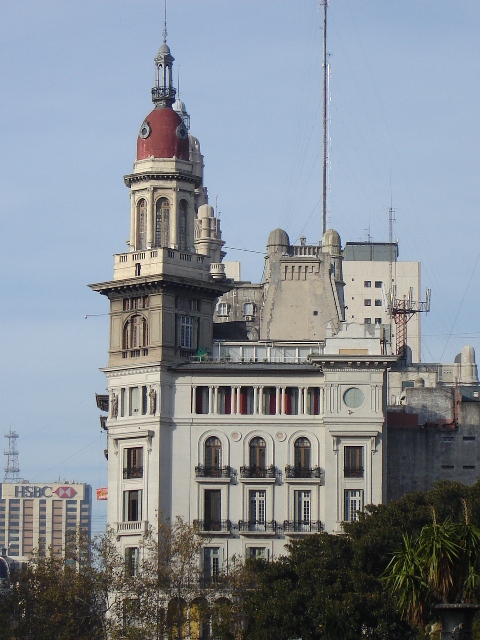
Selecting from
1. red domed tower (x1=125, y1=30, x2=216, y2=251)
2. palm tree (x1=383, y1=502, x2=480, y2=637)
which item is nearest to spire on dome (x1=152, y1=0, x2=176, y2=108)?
red domed tower (x1=125, y1=30, x2=216, y2=251)

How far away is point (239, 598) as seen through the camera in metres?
128

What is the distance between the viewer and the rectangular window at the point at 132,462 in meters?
144

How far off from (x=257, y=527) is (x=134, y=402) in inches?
544

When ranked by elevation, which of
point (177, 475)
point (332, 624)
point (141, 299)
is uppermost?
point (141, 299)

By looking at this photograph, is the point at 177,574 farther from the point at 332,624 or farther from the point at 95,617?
the point at 332,624

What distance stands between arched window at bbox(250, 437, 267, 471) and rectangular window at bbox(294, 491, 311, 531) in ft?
11.5

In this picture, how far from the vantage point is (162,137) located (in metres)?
151

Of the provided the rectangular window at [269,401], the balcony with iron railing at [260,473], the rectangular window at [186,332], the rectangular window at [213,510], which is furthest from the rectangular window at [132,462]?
the rectangular window at [269,401]

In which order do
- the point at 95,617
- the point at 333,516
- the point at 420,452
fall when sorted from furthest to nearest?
the point at 420,452
the point at 333,516
the point at 95,617

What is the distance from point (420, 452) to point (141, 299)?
2551cm

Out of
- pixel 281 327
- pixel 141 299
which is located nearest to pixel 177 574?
pixel 141 299

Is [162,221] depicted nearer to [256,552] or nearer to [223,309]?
[256,552]

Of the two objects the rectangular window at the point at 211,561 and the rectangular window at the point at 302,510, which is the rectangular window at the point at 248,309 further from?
the rectangular window at the point at 211,561

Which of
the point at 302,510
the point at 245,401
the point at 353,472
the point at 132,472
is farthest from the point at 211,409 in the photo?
the point at 353,472
